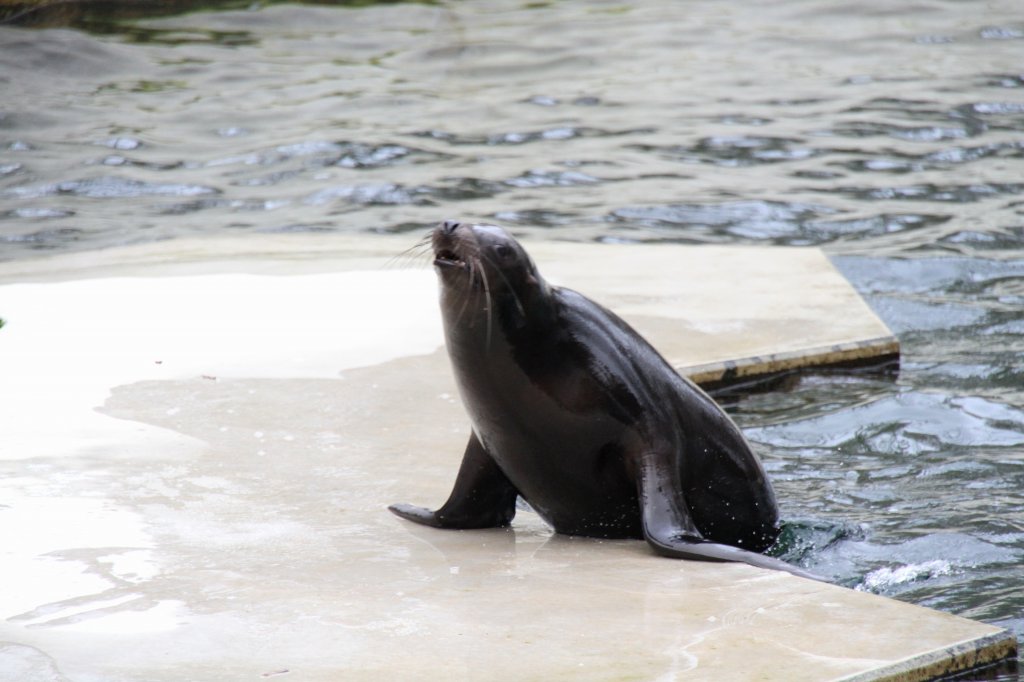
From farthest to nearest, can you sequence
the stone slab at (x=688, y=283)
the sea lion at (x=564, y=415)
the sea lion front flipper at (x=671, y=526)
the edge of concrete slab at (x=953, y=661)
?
the stone slab at (x=688, y=283) → the sea lion at (x=564, y=415) → the sea lion front flipper at (x=671, y=526) → the edge of concrete slab at (x=953, y=661)

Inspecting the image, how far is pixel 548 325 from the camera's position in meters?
3.78

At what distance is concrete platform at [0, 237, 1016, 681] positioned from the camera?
284 cm

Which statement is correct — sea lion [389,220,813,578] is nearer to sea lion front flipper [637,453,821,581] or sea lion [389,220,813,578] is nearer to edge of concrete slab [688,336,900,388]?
sea lion front flipper [637,453,821,581]

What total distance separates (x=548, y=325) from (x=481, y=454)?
0.42 m

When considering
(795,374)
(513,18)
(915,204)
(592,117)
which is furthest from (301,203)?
(513,18)

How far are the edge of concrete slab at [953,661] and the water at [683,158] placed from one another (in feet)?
1.79

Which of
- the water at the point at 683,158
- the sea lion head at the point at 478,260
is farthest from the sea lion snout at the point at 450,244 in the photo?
the water at the point at 683,158

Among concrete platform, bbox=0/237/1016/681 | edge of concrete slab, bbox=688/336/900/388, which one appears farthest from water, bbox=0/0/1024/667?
concrete platform, bbox=0/237/1016/681

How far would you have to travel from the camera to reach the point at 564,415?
375 cm

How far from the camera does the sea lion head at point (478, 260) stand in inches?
141

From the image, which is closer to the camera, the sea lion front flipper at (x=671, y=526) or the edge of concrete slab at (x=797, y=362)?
the sea lion front flipper at (x=671, y=526)

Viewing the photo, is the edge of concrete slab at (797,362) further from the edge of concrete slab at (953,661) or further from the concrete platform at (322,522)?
the edge of concrete slab at (953,661)

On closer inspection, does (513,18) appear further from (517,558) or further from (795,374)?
(517,558)

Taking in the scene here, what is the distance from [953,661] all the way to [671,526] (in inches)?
35.4
